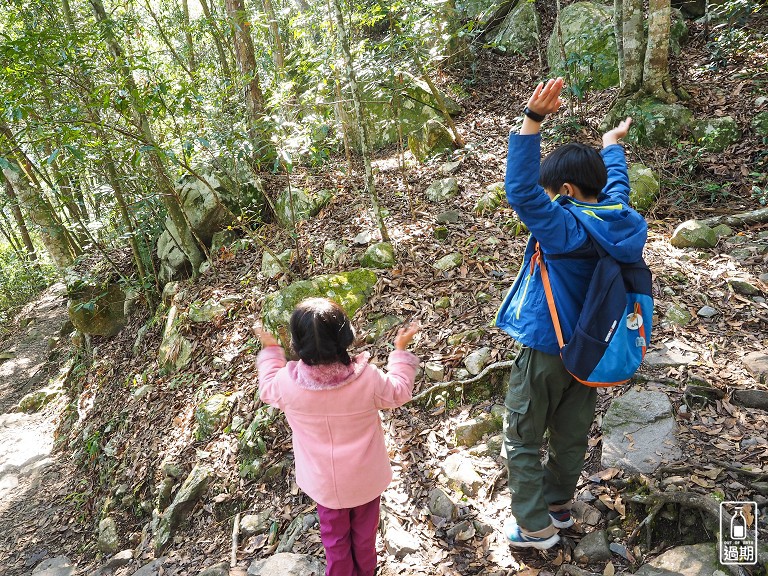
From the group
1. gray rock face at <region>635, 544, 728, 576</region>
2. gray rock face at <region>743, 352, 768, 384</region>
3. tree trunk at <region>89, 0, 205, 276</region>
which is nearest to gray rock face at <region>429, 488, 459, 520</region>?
gray rock face at <region>635, 544, 728, 576</region>

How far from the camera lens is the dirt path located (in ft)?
20.7

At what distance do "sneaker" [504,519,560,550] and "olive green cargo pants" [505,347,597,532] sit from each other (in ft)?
0.26

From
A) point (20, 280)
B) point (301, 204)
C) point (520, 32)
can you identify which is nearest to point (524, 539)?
point (301, 204)

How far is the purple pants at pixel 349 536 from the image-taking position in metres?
2.39

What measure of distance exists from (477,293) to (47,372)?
1078 cm

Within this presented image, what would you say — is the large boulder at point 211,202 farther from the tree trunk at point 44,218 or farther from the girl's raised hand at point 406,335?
the girl's raised hand at point 406,335

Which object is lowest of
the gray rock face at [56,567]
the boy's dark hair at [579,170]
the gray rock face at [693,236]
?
the gray rock face at [56,567]

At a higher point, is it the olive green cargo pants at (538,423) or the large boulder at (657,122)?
the large boulder at (657,122)

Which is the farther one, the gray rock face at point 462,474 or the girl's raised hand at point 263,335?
the gray rock face at point 462,474

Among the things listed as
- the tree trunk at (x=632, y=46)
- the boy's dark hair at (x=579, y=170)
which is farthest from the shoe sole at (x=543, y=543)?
Answer: the tree trunk at (x=632, y=46)

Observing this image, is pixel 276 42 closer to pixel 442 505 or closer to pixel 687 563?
pixel 442 505

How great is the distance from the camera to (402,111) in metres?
8.78

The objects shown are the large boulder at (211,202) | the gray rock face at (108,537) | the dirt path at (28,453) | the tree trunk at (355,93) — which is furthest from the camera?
the large boulder at (211,202)

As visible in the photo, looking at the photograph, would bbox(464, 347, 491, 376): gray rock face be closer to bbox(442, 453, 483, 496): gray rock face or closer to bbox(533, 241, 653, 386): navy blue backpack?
bbox(442, 453, 483, 496): gray rock face
